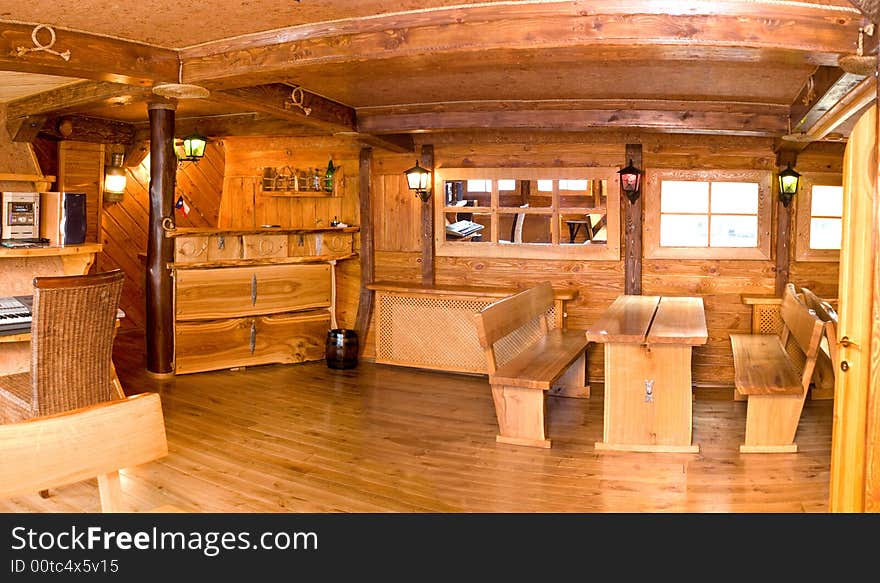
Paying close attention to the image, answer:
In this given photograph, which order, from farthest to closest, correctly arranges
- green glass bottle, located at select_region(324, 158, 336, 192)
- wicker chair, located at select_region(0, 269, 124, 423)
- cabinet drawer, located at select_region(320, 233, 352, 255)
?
green glass bottle, located at select_region(324, 158, 336, 192) → cabinet drawer, located at select_region(320, 233, 352, 255) → wicker chair, located at select_region(0, 269, 124, 423)

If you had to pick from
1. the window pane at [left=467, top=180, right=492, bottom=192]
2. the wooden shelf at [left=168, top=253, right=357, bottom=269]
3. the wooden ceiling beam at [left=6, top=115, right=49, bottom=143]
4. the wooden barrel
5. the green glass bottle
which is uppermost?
the wooden ceiling beam at [left=6, top=115, right=49, bottom=143]

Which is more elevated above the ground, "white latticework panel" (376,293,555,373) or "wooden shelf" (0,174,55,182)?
"wooden shelf" (0,174,55,182)

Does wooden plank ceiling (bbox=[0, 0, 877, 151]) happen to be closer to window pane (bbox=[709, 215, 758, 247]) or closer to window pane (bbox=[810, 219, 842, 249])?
window pane (bbox=[709, 215, 758, 247])

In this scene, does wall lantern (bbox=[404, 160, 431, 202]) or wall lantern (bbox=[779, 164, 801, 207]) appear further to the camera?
wall lantern (bbox=[404, 160, 431, 202])

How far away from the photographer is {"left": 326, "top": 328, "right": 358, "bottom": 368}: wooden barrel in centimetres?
749

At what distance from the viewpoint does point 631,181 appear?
685 centimetres

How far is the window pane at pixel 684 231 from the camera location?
7125mm

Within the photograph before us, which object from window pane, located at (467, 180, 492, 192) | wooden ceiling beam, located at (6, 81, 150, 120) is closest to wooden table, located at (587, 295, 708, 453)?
window pane, located at (467, 180, 492, 192)

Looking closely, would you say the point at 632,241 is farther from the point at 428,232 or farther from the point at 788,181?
the point at 428,232

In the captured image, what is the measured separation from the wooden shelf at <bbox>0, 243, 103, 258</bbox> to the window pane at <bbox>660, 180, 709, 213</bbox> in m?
4.73

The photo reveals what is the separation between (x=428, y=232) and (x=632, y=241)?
1.94 m

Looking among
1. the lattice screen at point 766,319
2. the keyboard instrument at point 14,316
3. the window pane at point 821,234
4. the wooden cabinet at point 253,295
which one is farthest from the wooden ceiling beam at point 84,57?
the window pane at point 821,234

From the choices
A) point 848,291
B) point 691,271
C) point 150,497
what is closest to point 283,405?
point 150,497

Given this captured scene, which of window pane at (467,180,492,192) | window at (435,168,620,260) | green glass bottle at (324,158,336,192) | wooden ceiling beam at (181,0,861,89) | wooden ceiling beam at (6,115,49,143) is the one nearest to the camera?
wooden ceiling beam at (181,0,861,89)
